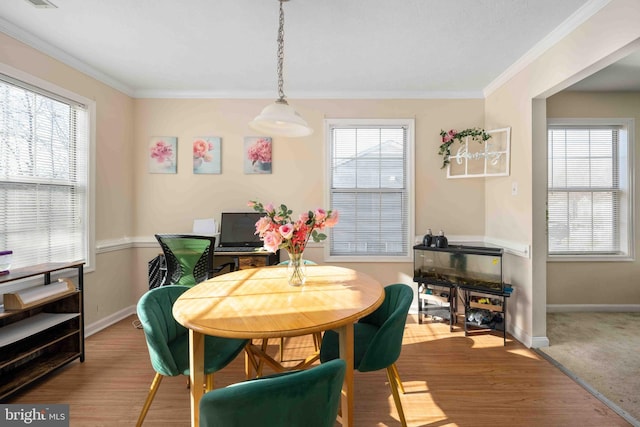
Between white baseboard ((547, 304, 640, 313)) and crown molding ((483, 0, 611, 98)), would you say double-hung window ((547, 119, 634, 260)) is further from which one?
crown molding ((483, 0, 611, 98))

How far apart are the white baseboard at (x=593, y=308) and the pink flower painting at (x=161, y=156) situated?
5124mm

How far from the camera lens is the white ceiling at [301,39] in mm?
2105

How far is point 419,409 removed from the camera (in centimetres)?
196

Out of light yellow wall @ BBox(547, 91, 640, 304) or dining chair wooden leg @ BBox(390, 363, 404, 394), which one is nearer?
dining chair wooden leg @ BBox(390, 363, 404, 394)

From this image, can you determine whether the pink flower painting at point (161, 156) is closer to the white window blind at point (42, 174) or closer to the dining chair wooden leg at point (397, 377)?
the white window blind at point (42, 174)

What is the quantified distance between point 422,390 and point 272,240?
162cm

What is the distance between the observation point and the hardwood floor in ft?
6.15

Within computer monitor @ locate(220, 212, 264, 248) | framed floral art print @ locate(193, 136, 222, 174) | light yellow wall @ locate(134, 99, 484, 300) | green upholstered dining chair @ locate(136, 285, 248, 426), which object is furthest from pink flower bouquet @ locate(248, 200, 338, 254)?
framed floral art print @ locate(193, 136, 222, 174)

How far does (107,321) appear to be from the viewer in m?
3.26

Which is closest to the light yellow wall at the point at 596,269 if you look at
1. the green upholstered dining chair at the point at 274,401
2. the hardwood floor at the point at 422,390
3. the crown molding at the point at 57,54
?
the hardwood floor at the point at 422,390

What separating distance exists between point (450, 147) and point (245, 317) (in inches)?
129

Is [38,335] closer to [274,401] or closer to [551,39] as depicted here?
[274,401]

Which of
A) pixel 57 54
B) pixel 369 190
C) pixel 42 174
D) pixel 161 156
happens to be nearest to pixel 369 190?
pixel 369 190

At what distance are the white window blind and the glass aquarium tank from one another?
369cm
